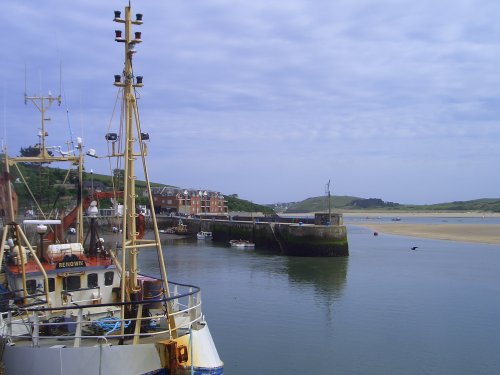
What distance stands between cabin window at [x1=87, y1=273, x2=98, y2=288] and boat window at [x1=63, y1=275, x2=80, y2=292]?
0.85 feet

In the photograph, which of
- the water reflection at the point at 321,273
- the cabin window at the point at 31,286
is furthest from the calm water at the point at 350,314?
the cabin window at the point at 31,286

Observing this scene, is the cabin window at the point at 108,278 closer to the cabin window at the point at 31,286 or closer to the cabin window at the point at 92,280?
the cabin window at the point at 92,280

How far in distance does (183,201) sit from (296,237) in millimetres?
63206

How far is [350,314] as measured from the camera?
2514 centimetres

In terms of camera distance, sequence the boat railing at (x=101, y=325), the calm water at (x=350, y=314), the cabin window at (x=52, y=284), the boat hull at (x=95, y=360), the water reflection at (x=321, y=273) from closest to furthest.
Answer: the boat hull at (x=95, y=360) → the boat railing at (x=101, y=325) → the cabin window at (x=52, y=284) → the calm water at (x=350, y=314) → the water reflection at (x=321, y=273)

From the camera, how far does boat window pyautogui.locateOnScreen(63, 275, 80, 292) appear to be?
14.0m

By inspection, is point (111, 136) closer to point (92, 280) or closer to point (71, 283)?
point (92, 280)

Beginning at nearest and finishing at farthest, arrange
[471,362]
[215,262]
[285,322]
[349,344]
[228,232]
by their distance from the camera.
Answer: [471,362]
[349,344]
[285,322]
[215,262]
[228,232]

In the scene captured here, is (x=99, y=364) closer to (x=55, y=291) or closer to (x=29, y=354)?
(x=29, y=354)

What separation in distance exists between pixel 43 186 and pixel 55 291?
11513 millimetres

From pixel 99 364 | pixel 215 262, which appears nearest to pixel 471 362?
pixel 99 364

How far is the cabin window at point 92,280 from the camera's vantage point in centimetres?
1424

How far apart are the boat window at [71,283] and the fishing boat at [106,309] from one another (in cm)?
3

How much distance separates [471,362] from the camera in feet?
59.9
